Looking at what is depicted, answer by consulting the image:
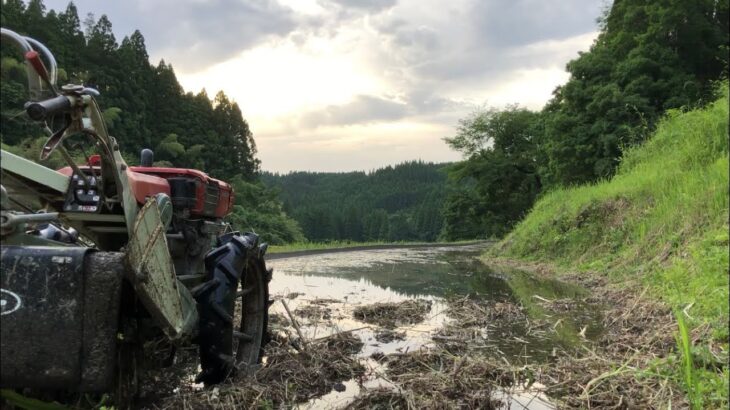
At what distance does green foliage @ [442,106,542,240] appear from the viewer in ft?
146

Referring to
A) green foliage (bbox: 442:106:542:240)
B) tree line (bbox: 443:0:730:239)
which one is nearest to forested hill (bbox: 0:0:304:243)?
green foliage (bbox: 442:106:542:240)

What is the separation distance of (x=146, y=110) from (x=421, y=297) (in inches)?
1671

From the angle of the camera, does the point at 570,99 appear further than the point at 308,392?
Yes

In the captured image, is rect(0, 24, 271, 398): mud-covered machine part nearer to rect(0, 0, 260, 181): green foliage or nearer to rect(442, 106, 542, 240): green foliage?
rect(0, 0, 260, 181): green foliage

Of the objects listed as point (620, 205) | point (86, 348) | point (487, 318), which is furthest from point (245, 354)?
point (620, 205)

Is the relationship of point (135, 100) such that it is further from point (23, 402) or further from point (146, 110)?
point (23, 402)

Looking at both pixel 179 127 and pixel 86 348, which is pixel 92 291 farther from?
pixel 179 127

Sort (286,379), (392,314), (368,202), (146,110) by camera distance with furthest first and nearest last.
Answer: (368,202), (146,110), (392,314), (286,379)

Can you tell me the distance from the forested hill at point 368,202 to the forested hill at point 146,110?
64.2 feet

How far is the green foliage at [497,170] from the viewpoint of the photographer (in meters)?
44.5

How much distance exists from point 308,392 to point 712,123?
7.04 m

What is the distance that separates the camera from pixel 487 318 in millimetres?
6676

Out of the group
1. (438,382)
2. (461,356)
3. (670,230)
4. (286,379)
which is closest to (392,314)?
(461,356)

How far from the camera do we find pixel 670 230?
765 centimetres
